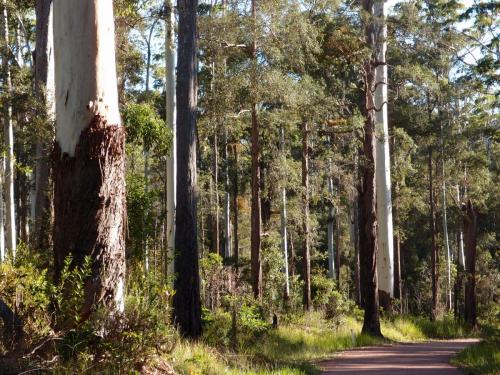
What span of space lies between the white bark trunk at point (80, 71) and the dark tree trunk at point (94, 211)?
11 centimetres

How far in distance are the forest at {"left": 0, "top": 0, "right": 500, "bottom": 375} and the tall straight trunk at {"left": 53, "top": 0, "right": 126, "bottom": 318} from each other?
0.02m

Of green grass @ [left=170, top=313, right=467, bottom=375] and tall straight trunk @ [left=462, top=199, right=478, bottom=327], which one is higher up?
tall straight trunk @ [left=462, top=199, right=478, bottom=327]

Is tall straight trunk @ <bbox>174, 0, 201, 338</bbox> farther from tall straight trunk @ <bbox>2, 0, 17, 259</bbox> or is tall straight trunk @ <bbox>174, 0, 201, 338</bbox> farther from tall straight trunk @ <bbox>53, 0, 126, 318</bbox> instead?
tall straight trunk @ <bbox>2, 0, 17, 259</bbox>

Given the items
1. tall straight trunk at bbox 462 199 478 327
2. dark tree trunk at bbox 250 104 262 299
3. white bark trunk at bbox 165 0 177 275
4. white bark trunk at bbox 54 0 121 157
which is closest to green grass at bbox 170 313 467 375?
dark tree trunk at bbox 250 104 262 299

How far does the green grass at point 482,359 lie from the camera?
9.27 metres

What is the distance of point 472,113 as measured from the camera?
3553 centimetres

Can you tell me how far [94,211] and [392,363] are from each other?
6767mm

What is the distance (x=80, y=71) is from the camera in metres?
6.63

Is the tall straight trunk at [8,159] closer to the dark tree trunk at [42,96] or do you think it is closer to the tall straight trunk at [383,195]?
A: the dark tree trunk at [42,96]

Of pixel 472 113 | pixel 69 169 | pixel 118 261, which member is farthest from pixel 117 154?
pixel 472 113

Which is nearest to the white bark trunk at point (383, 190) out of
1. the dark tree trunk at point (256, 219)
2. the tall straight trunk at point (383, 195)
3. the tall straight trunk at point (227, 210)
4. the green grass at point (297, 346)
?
the tall straight trunk at point (383, 195)

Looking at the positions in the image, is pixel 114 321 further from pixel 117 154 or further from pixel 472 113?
pixel 472 113

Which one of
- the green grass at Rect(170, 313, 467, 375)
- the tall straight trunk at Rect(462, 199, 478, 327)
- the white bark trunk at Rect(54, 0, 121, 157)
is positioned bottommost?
the green grass at Rect(170, 313, 467, 375)

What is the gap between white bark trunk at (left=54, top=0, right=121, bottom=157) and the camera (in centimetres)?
661
